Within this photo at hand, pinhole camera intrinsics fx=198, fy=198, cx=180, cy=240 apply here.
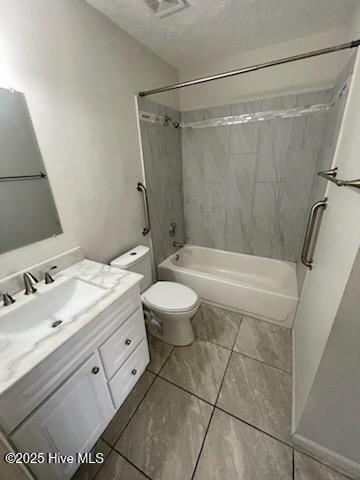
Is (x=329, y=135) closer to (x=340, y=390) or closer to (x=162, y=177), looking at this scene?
(x=162, y=177)

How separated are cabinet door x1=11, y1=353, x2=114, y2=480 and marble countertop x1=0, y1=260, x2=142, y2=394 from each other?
209mm

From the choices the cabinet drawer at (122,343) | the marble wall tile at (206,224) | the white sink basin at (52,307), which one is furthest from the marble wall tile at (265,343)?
the white sink basin at (52,307)

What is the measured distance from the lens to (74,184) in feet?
4.09

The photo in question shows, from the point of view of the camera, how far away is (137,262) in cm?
159

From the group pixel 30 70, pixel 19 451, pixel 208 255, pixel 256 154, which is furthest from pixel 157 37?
pixel 19 451

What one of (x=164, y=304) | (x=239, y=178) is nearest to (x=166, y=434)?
(x=164, y=304)

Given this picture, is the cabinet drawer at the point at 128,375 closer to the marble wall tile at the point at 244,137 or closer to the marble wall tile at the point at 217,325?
the marble wall tile at the point at 217,325

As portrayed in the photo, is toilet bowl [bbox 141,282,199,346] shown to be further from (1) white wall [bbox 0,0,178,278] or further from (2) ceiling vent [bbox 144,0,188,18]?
(2) ceiling vent [bbox 144,0,188,18]

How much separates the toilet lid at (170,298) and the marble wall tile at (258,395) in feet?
1.81

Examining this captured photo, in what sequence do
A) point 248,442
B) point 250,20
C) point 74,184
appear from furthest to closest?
point 250,20 < point 74,184 < point 248,442

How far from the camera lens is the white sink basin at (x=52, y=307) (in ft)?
2.98

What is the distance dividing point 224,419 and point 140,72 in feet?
8.26

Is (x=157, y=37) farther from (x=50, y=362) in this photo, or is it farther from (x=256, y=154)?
(x=50, y=362)

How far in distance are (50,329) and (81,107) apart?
1.28 metres
